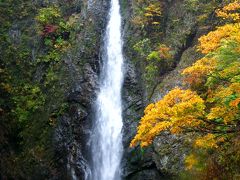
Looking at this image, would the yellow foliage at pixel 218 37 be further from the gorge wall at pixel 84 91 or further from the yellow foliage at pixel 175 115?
the gorge wall at pixel 84 91

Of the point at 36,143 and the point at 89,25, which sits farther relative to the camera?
the point at 89,25

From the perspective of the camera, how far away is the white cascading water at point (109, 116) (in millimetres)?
15398

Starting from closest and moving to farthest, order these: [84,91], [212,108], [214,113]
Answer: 1. [214,113]
2. [212,108]
3. [84,91]

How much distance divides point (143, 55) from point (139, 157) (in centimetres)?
516

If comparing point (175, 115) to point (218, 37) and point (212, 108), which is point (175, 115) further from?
point (218, 37)

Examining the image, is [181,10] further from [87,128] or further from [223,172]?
[223,172]

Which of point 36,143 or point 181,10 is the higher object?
point 181,10

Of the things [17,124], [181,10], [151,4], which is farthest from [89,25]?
[17,124]

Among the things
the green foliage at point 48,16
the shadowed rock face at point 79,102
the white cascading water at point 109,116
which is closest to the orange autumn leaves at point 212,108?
the white cascading water at point 109,116

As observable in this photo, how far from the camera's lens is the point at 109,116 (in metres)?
16.4

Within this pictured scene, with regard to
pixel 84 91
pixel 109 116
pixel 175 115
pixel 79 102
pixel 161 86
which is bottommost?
pixel 109 116

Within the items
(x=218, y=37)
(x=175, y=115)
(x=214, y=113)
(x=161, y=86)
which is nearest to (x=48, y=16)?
(x=161, y=86)

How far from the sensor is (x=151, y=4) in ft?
58.5

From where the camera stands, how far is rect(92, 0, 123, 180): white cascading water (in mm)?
15398
